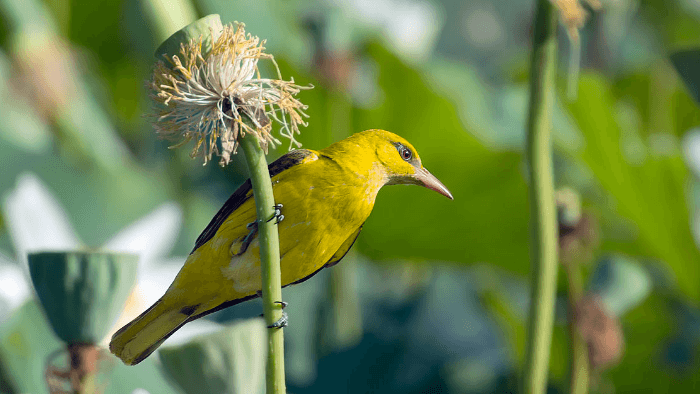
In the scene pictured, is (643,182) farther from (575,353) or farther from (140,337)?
(140,337)

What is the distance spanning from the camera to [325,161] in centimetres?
21

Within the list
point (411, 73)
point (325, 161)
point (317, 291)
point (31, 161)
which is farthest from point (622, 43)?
point (325, 161)

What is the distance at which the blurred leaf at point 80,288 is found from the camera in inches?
7.1

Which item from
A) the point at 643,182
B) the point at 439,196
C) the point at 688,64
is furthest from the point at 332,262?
the point at 643,182

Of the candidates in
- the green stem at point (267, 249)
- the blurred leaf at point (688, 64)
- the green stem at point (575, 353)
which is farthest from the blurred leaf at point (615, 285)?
the green stem at point (267, 249)

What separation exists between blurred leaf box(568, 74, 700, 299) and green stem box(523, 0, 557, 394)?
1.29 ft

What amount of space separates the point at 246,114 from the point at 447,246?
48cm

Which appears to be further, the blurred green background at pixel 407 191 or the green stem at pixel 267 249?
the blurred green background at pixel 407 191

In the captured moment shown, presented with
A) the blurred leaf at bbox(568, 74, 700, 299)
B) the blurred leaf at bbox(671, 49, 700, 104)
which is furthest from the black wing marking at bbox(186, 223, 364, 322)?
the blurred leaf at bbox(568, 74, 700, 299)

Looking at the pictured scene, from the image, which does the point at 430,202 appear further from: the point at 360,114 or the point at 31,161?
the point at 31,161

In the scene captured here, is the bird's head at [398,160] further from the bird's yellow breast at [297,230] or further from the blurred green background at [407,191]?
the blurred green background at [407,191]

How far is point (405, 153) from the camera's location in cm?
19

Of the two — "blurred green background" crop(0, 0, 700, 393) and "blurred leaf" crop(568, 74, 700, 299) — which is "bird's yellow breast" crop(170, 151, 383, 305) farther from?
"blurred leaf" crop(568, 74, 700, 299)

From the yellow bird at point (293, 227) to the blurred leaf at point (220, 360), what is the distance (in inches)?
0.7
